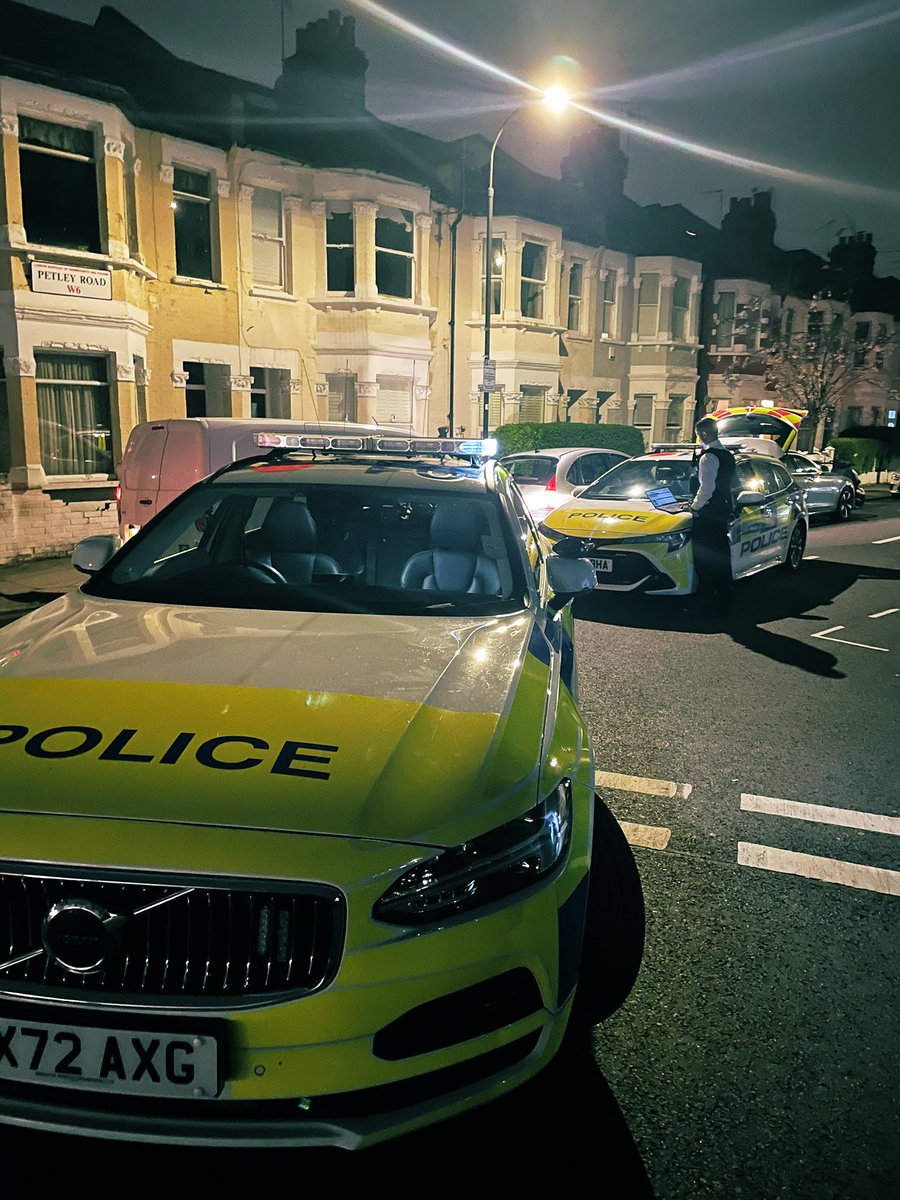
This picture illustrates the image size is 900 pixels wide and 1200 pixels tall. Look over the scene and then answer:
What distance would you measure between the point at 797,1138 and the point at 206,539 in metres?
3.28

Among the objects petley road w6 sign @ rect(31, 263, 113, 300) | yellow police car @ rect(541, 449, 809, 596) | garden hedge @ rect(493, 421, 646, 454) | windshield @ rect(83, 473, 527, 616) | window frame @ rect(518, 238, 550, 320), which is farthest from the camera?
window frame @ rect(518, 238, 550, 320)

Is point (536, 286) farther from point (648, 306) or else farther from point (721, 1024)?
point (721, 1024)

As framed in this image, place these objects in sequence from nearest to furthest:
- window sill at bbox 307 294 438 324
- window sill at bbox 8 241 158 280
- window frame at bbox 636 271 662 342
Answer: window sill at bbox 8 241 158 280, window sill at bbox 307 294 438 324, window frame at bbox 636 271 662 342

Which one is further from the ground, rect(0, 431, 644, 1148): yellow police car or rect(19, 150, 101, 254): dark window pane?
rect(19, 150, 101, 254): dark window pane

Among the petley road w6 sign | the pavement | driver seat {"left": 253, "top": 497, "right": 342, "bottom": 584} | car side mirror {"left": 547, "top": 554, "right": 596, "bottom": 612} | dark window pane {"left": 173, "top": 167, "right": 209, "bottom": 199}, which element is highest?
dark window pane {"left": 173, "top": 167, "right": 209, "bottom": 199}

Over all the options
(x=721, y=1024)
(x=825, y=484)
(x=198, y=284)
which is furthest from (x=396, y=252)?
(x=721, y=1024)

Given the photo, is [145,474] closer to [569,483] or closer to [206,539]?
[569,483]

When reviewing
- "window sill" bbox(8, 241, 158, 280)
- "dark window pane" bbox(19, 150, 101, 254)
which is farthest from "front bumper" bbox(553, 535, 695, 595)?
"dark window pane" bbox(19, 150, 101, 254)

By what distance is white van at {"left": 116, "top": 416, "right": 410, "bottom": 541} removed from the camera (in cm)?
979

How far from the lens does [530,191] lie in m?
29.0

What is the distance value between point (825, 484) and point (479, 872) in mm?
19471

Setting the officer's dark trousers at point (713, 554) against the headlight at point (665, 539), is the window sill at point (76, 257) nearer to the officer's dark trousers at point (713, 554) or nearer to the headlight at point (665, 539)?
the headlight at point (665, 539)

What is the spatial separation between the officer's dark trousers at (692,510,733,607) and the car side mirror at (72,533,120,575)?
6280mm

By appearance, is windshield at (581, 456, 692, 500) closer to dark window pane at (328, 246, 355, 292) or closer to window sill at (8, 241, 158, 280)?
window sill at (8, 241, 158, 280)
